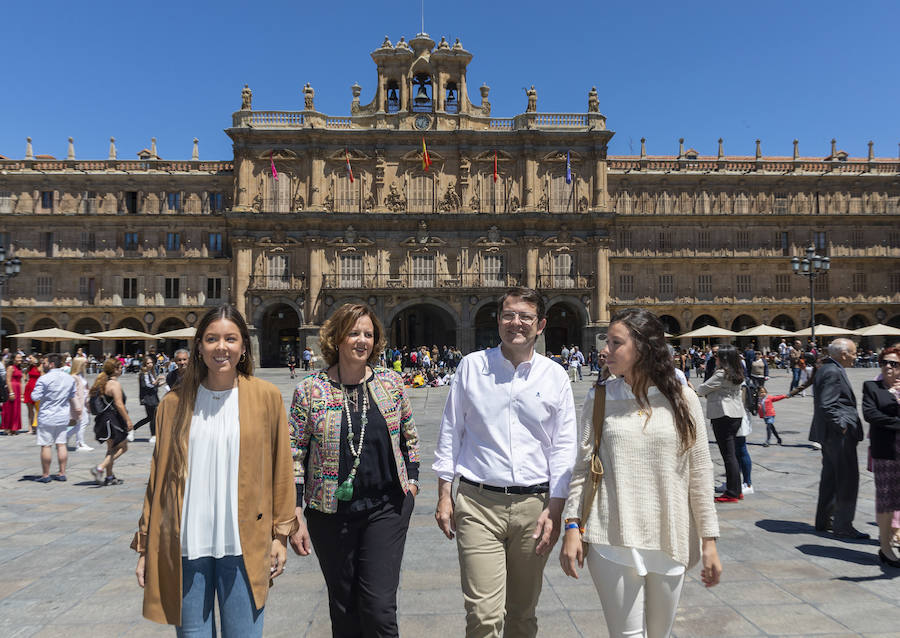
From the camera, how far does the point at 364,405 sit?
3131mm

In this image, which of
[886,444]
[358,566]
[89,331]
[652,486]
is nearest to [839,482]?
[886,444]

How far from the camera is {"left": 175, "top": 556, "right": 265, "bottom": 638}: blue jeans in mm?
2631

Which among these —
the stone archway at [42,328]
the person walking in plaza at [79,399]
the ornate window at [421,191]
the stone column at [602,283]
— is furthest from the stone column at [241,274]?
the person walking in plaza at [79,399]

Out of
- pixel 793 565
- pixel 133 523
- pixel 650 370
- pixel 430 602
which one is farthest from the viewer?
pixel 133 523

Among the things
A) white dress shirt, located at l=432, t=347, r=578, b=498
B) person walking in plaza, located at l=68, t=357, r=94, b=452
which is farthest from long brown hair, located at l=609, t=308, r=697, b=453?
person walking in plaza, located at l=68, t=357, r=94, b=452

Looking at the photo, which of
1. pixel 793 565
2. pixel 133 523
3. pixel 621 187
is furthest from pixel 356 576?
pixel 621 187

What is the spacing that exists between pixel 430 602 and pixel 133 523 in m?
3.76

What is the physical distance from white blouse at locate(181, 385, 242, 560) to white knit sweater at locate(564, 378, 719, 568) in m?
Answer: 1.62

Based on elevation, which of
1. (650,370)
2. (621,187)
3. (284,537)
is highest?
(621,187)

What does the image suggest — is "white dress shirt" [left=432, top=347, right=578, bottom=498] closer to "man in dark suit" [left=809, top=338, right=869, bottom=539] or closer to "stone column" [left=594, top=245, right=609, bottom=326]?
"man in dark suit" [left=809, top=338, right=869, bottom=539]

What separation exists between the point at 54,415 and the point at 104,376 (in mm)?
1015

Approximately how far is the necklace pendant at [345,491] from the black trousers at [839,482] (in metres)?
4.88

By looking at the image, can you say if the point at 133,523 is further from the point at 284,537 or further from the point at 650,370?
the point at 650,370

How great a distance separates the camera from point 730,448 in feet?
22.7
